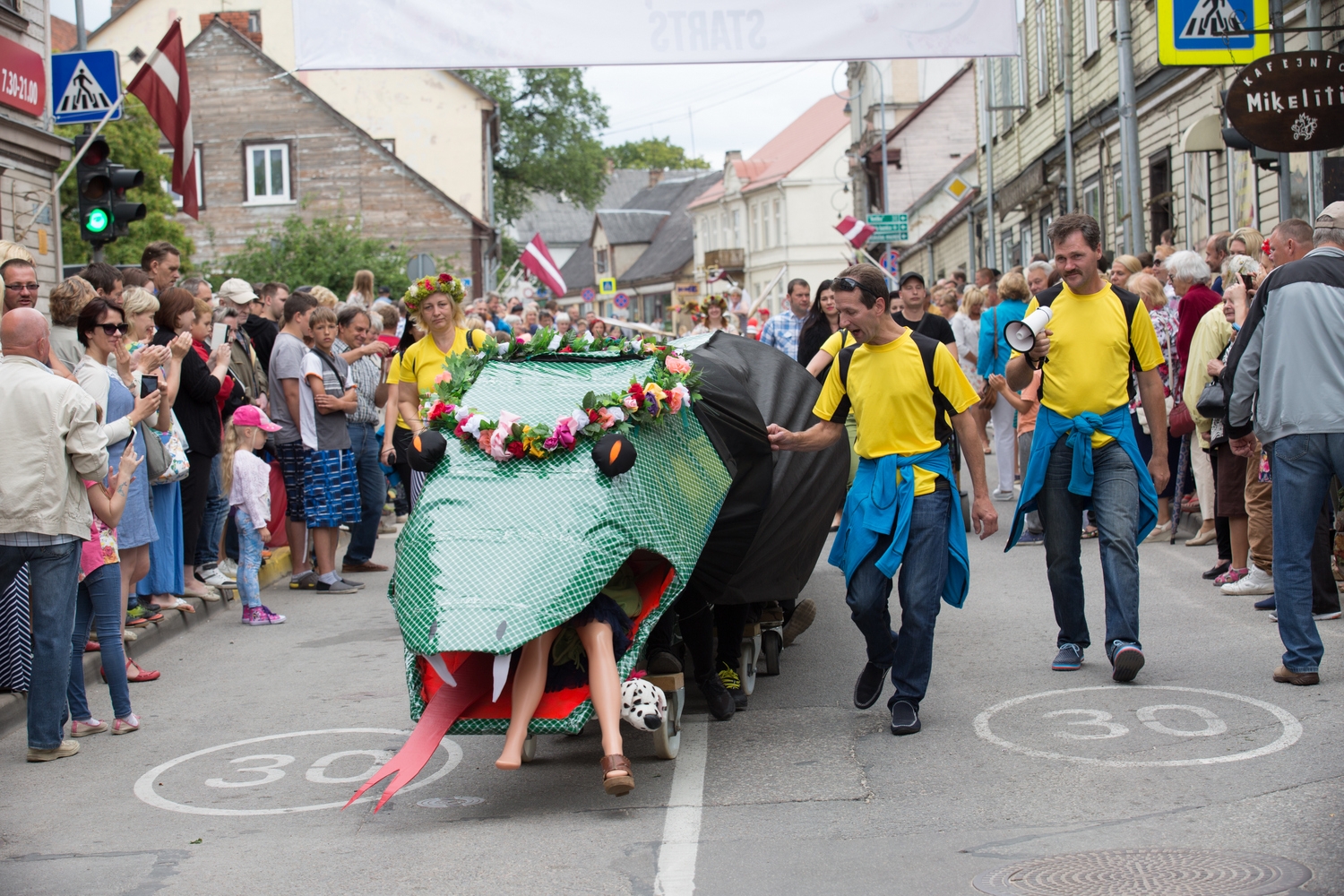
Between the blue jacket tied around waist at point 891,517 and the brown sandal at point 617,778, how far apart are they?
164cm

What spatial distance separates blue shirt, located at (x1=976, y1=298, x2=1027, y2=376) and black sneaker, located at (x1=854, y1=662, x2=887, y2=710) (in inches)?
219

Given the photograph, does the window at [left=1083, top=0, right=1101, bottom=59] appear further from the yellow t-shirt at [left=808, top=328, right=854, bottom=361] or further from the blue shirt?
the yellow t-shirt at [left=808, top=328, right=854, bottom=361]

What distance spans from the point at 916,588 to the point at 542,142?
197ft

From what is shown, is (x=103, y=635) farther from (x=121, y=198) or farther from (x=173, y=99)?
(x=173, y=99)

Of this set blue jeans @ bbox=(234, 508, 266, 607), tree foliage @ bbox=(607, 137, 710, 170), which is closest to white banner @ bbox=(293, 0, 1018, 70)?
blue jeans @ bbox=(234, 508, 266, 607)

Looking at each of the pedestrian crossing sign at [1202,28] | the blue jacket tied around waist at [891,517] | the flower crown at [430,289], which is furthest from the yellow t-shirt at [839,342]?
the pedestrian crossing sign at [1202,28]

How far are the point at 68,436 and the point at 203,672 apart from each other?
2625 millimetres

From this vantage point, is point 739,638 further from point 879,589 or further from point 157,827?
point 157,827

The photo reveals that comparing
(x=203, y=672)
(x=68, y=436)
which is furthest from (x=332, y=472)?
(x=68, y=436)

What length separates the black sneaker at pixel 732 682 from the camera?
23.4 feet

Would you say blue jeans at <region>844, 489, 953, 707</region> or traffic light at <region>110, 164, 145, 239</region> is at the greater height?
traffic light at <region>110, 164, 145, 239</region>

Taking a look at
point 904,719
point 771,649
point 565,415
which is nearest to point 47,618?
point 565,415

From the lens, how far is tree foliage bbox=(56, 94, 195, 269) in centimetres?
3144

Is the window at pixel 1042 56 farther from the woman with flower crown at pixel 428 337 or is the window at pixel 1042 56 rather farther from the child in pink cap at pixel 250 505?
the child in pink cap at pixel 250 505
